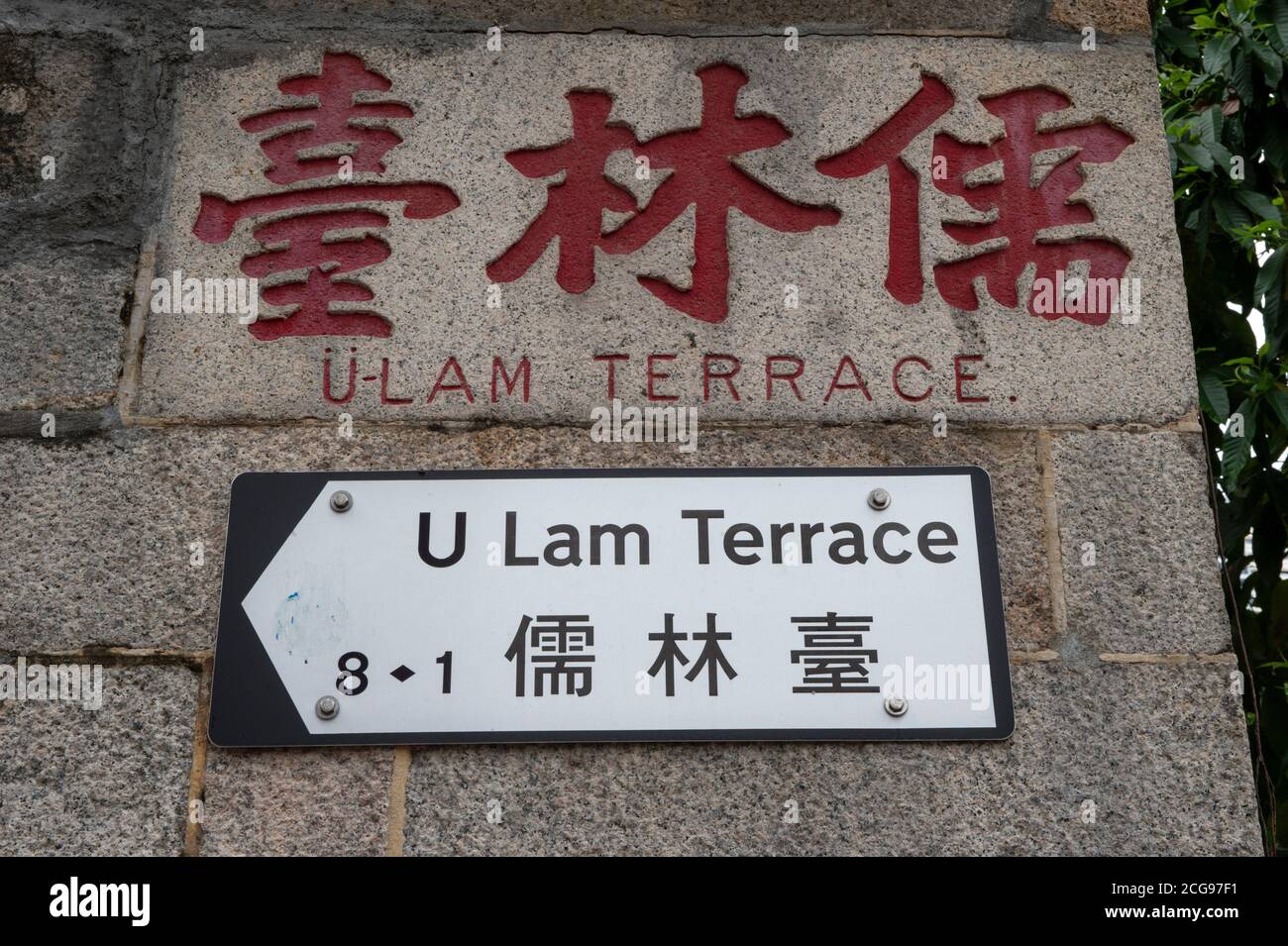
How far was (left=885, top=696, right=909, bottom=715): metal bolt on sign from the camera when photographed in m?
1.97

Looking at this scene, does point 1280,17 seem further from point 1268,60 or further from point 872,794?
point 872,794

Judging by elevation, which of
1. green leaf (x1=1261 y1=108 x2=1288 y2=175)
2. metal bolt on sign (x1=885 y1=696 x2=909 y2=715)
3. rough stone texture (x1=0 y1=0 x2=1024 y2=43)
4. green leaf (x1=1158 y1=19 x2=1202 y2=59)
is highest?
green leaf (x1=1158 y1=19 x2=1202 y2=59)

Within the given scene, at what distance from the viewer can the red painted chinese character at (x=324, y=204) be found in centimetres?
225

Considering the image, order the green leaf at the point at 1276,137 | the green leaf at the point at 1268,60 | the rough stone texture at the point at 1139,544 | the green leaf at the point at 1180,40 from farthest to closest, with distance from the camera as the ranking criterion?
1. the green leaf at the point at 1180,40
2. the green leaf at the point at 1276,137
3. the green leaf at the point at 1268,60
4. the rough stone texture at the point at 1139,544

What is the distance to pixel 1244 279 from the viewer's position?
3.55 meters

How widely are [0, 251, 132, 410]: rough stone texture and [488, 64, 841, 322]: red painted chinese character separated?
0.68 m

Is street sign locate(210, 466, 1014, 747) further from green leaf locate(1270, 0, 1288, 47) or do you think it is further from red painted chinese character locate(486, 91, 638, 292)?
green leaf locate(1270, 0, 1288, 47)

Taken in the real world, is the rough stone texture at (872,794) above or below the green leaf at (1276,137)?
below

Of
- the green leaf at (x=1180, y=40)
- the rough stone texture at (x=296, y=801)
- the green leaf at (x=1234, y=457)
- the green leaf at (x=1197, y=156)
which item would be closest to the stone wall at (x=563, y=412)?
the rough stone texture at (x=296, y=801)

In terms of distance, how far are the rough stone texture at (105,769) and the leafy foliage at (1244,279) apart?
7.98 feet

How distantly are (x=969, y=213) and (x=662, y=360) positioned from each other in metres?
0.63

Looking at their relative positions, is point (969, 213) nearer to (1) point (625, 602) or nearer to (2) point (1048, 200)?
(2) point (1048, 200)

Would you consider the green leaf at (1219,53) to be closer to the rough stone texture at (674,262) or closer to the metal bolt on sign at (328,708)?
the rough stone texture at (674,262)

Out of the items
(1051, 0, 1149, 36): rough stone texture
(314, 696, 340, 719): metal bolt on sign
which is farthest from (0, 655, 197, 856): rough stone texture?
(1051, 0, 1149, 36): rough stone texture
